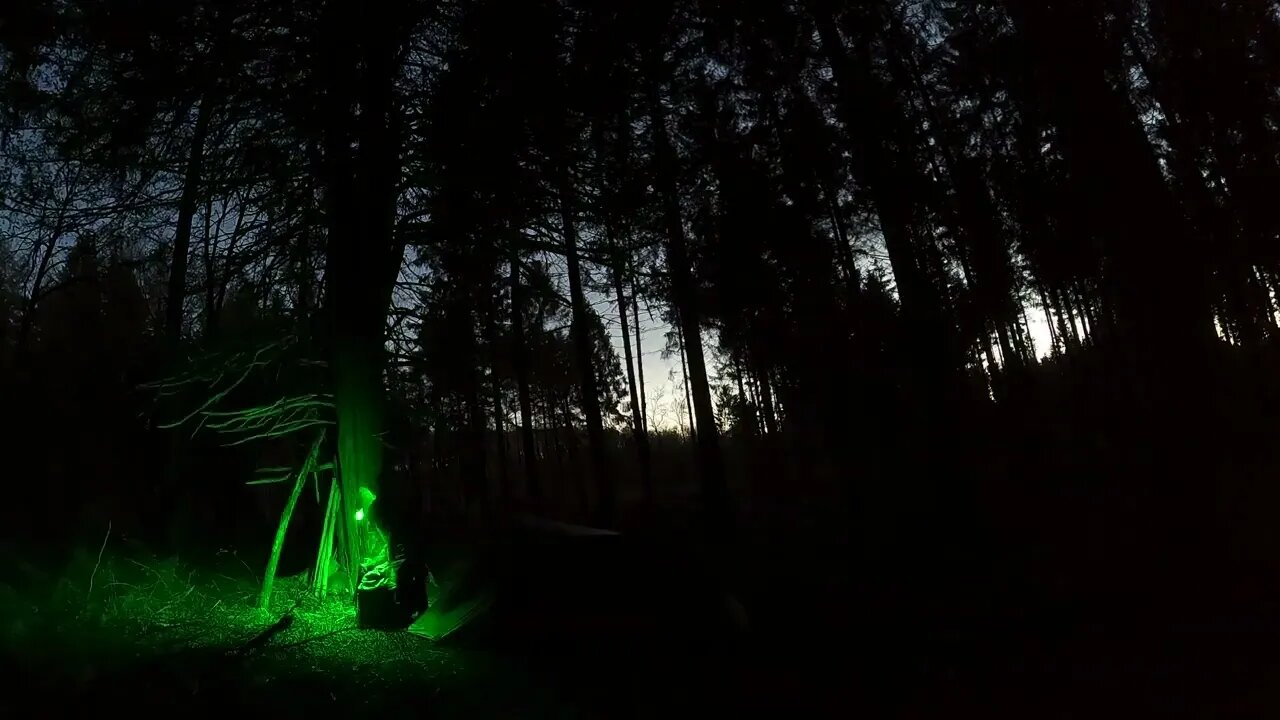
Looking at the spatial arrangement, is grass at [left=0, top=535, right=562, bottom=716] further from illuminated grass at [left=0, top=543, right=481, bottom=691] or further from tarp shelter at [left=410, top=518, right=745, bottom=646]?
tarp shelter at [left=410, top=518, right=745, bottom=646]

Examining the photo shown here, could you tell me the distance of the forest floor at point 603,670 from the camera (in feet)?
13.3

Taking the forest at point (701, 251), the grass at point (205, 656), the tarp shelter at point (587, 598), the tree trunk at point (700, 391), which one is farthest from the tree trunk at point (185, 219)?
the tree trunk at point (700, 391)

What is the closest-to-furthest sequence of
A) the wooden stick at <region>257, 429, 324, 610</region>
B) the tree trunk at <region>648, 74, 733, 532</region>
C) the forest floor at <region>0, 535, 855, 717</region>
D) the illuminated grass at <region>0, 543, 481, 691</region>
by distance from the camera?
the forest floor at <region>0, 535, 855, 717</region>, the illuminated grass at <region>0, 543, 481, 691</region>, the wooden stick at <region>257, 429, 324, 610</region>, the tree trunk at <region>648, 74, 733, 532</region>

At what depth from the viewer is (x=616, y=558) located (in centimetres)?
552

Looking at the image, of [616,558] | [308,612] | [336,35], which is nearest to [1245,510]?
[616,558]

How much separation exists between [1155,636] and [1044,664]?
1057mm

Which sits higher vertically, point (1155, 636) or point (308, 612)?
point (308, 612)

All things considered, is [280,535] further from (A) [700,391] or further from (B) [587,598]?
(A) [700,391]

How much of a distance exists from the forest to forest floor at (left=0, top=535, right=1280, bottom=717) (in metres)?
1.15

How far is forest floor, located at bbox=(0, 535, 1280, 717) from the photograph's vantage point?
13.3 feet

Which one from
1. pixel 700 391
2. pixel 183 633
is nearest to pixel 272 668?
pixel 183 633

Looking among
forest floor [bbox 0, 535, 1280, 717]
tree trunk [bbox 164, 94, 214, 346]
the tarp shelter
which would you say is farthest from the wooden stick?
tree trunk [bbox 164, 94, 214, 346]

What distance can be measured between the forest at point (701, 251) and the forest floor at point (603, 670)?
1.15 m

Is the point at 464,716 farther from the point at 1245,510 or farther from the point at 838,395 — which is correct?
the point at 838,395
